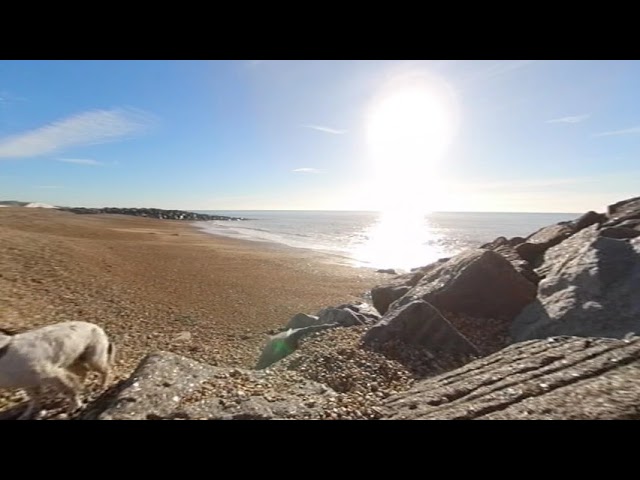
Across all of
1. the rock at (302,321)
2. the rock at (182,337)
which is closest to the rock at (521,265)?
the rock at (302,321)

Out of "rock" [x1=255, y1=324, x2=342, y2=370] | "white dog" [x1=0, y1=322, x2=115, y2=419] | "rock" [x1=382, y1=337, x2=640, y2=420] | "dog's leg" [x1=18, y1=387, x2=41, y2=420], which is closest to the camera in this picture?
"rock" [x1=382, y1=337, x2=640, y2=420]

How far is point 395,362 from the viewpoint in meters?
5.41

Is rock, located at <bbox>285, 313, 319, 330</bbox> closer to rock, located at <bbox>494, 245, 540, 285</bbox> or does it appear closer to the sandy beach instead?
the sandy beach

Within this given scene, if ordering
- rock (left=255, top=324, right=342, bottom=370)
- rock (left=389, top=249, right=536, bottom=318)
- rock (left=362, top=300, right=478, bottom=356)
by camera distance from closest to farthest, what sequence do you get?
rock (left=362, top=300, right=478, bottom=356) → rock (left=255, top=324, right=342, bottom=370) → rock (left=389, top=249, right=536, bottom=318)

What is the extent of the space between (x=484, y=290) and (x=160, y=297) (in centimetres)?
1081

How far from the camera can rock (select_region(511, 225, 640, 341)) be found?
211 inches

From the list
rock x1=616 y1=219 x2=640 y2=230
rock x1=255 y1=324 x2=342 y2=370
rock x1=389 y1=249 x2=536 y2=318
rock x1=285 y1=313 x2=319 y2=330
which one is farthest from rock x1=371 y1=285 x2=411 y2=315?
rock x1=616 y1=219 x2=640 y2=230

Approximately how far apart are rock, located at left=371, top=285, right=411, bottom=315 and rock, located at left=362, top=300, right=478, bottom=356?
3.06m

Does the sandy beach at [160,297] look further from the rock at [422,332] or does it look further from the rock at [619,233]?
the rock at [619,233]

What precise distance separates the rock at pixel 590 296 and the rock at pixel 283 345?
4.09m

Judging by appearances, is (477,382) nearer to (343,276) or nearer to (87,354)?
(87,354)
